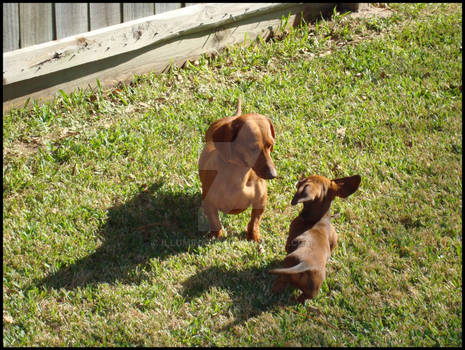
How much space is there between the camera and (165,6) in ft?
20.1

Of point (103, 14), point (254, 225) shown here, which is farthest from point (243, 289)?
point (103, 14)

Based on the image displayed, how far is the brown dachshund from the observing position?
376 cm

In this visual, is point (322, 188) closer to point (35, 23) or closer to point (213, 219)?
point (213, 219)

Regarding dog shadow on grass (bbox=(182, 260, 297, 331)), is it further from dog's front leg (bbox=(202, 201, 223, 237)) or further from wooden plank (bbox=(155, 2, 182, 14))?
wooden plank (bbox=(155, 2, 182, 14))

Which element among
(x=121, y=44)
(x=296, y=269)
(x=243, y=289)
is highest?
(x=121, y=44)

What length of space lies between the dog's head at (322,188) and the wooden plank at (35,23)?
2970mm

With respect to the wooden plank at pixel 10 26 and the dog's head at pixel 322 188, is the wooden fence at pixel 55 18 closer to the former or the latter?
the wooden plank at pixel 10 26

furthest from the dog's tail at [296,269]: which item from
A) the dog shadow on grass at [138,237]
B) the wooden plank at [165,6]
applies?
the wooden plank at [165,6]

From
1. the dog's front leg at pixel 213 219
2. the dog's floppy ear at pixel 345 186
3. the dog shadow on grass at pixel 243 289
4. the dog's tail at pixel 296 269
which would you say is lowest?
the dog shadow on grass at pixel 243 289

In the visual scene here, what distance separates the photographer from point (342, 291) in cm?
392

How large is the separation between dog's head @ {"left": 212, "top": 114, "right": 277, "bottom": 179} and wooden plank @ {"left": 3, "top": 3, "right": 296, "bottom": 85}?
2304 millimetres

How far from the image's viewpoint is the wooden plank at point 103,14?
5648 mm

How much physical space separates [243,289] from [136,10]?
10.8 ft

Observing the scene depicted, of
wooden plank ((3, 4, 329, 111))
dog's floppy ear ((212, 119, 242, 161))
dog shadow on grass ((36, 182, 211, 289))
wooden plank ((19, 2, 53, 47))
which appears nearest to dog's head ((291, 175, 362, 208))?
dog's floppy ear ((212, 119, 242, 161))
